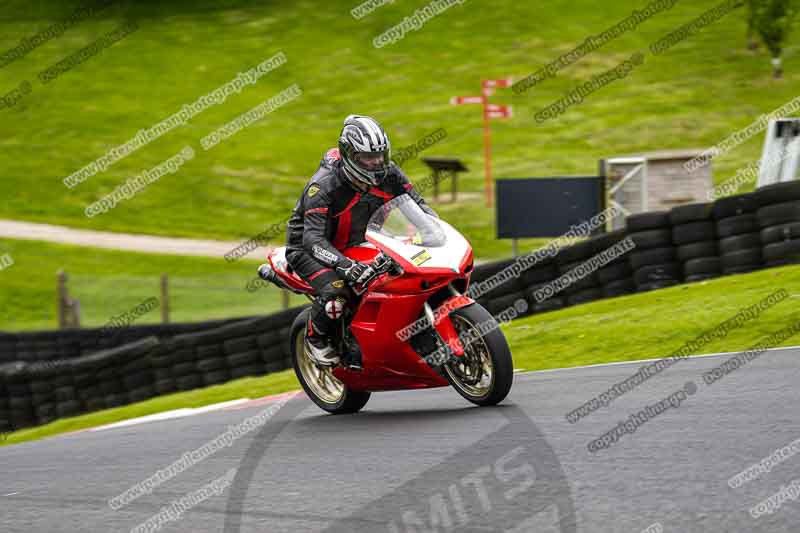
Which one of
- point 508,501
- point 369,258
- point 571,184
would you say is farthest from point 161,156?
point 508,501

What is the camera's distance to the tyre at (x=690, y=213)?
520 inches

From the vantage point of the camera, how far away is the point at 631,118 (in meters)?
42.4

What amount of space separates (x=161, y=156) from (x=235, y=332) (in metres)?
28.8

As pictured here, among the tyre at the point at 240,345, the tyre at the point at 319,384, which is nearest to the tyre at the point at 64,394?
the tyre at the point at 240,345

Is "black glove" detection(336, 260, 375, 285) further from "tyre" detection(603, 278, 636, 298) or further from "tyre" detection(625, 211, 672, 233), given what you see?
"tyre" detection(603, 278, 636, 298)

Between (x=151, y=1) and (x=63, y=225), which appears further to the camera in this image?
(x=151, y=1)

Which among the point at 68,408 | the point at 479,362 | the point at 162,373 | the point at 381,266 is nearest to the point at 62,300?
the point at 68,408

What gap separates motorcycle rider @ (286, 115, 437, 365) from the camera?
791 cm

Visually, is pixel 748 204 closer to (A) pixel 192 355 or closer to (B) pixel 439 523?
(A) pixel 192 355

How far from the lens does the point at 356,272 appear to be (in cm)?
782

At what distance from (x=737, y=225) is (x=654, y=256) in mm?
1033

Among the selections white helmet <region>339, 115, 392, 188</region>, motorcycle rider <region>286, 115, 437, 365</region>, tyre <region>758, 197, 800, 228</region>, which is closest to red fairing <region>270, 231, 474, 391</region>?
motorcycle rider <region>286, 115, 437, 365</region>

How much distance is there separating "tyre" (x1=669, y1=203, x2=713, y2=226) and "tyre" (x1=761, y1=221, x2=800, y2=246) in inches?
25.0

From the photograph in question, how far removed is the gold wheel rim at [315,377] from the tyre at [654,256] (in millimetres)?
5670
